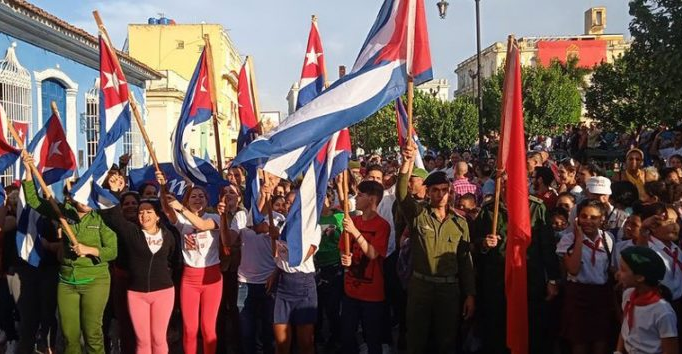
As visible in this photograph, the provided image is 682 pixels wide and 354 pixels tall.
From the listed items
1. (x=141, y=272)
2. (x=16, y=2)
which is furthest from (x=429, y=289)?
(x=16, y=2)

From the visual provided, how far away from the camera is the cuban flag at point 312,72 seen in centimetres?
609

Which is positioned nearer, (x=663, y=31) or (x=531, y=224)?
(x=531, y=224)

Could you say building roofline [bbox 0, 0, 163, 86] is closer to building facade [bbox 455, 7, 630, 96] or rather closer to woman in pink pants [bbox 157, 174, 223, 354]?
woman in pink pants [bbox 157, 174, 223, 354]

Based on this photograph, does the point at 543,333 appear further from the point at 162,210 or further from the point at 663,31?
the point at 663,31

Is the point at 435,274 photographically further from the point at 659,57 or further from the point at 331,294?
the point at 659,57

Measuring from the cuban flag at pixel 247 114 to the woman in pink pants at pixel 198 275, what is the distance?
1.08 metres

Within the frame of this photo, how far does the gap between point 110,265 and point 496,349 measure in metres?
3.62

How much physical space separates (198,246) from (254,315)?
0.94 meters

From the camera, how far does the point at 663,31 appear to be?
14.5m

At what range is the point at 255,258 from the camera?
6.22m

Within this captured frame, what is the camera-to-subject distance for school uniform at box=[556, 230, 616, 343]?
16.9 feet

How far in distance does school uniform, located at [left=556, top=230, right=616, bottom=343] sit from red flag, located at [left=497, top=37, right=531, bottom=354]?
1.49 feet

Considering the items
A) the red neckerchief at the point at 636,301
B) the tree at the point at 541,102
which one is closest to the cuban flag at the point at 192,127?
the red neckerchief at the point at 636,301

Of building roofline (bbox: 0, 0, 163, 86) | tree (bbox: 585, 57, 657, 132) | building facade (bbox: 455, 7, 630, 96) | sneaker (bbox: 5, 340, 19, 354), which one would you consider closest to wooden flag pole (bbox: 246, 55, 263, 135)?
sneaker (bbox: 5, 340, 19, 354)
